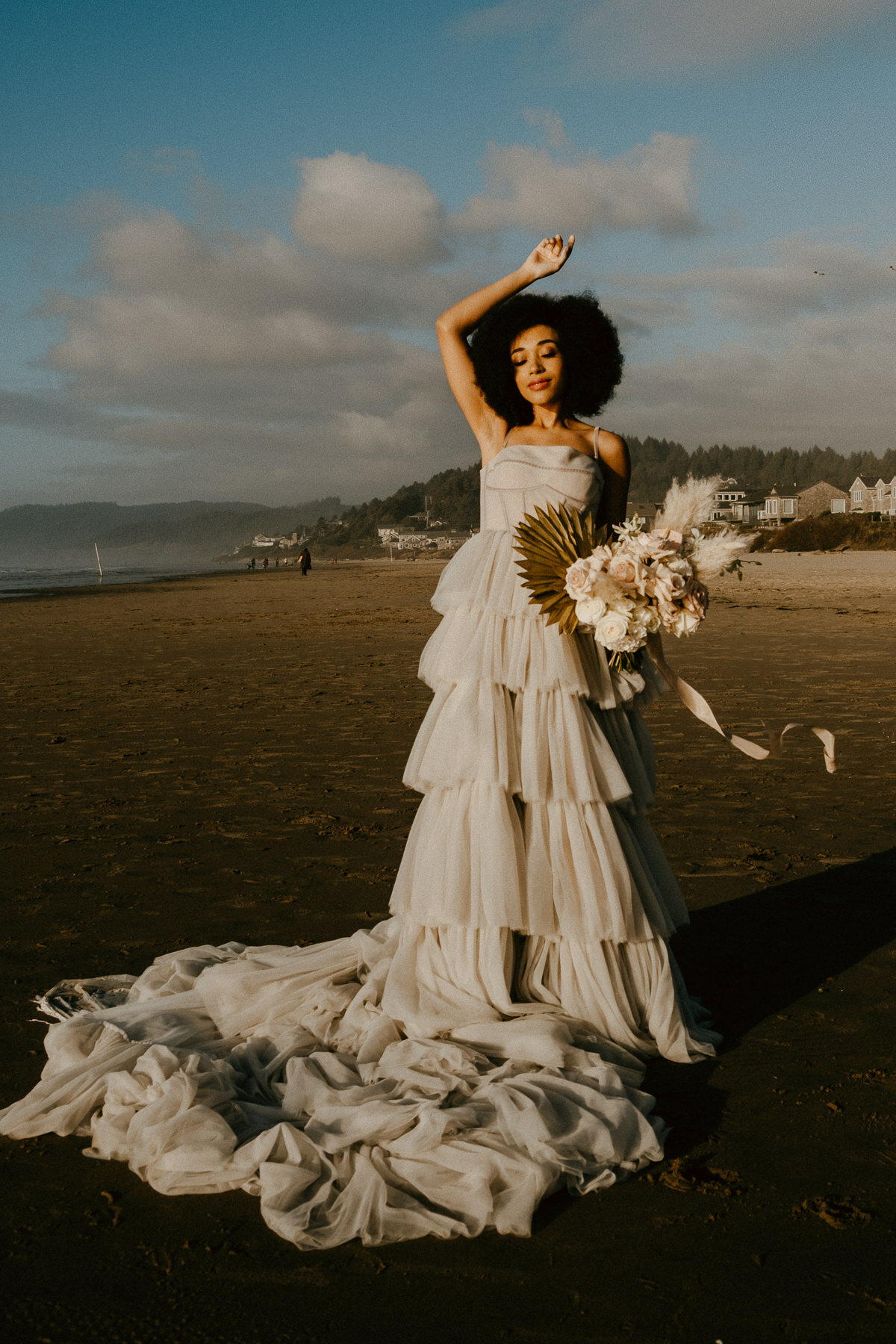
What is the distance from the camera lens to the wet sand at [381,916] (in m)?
2.24

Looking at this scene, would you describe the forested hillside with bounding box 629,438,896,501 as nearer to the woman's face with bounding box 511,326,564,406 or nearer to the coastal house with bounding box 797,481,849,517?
the coastal house with bounding box 797,481,849,517

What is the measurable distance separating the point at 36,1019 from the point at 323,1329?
1938mm

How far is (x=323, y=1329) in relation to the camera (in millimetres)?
2170

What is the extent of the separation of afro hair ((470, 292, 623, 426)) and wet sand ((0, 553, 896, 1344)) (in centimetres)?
238

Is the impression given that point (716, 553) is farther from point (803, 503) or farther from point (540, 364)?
point (803, 503)

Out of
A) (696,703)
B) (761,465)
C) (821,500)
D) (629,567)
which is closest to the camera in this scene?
(629,567)

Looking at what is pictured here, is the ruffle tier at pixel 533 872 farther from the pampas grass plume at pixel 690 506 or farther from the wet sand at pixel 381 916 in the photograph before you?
the pampas grass plume at pixel 690 506

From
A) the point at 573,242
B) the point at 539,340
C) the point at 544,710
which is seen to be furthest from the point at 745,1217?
the point at 573,242

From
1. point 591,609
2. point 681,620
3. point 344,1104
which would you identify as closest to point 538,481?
point 591,609

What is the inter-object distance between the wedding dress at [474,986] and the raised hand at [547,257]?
0.63m

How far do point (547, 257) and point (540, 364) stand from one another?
1.20ft

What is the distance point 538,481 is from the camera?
11.7 ft

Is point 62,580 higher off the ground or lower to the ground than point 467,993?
higher

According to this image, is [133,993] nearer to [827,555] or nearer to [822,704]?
[822,704]
